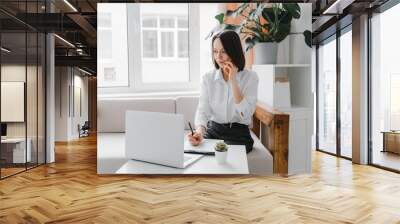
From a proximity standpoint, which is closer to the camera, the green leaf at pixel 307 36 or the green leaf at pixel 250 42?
the green leaf at pixel 250 42

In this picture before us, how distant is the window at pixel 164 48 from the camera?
15.6ft

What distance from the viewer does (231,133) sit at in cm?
475

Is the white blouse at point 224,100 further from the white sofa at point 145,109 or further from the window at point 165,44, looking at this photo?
the window at point 165,44

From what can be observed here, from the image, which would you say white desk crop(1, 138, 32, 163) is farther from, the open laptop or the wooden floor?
the open laptop

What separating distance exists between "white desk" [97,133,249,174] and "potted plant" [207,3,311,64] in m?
1.19

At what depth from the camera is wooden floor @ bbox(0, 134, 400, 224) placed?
3.44 meters

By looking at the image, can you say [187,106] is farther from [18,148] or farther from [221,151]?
[18,148]

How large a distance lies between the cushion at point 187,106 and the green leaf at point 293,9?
5.00ft

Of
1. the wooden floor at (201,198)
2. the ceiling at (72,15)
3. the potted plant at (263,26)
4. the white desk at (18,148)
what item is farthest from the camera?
the white desk at (18,148)

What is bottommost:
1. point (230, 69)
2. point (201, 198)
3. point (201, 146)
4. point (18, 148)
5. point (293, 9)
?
point (201, 198)

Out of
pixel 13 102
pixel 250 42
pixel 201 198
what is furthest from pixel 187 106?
pixel 13 102

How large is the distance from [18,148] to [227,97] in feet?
11.0

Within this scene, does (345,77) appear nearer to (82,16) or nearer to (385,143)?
(385,143)

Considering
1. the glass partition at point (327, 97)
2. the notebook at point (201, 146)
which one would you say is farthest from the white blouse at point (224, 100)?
the glass partition at point (327, 97)
